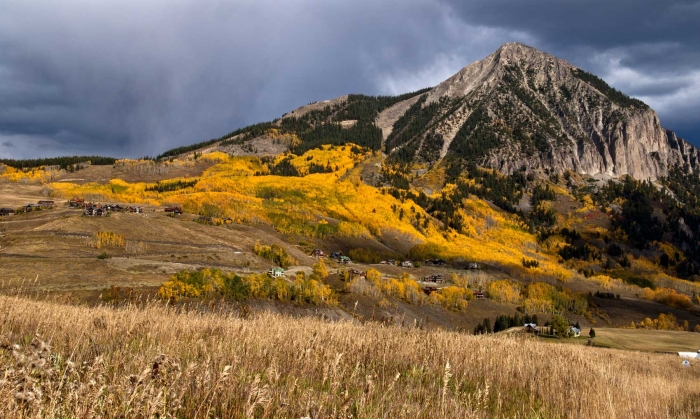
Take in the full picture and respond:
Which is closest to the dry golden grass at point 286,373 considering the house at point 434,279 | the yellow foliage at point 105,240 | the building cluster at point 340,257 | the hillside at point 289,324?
the hillside at point 289,324

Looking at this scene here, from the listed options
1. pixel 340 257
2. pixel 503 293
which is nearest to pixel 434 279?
pixel 503 293

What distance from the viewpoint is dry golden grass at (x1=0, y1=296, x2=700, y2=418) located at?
3883 millimetres

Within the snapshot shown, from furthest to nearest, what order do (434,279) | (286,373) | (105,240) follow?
(434,279) < (105,240) < (286,373)

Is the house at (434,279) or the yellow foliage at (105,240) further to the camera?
the house at (434,279)

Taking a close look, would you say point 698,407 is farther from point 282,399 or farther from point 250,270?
point 250,270

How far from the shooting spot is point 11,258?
6450 centimetres

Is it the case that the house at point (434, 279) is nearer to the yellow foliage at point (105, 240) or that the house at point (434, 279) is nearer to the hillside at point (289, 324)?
the hillside at point (289, 324)

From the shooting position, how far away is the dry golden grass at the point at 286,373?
3883 mm

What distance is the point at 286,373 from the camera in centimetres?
668

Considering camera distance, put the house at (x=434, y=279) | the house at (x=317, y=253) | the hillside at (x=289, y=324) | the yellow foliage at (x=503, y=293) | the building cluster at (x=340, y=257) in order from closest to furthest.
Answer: the hillside at (x=289, y=324) → the yellow foliage at (x=503, y=293) → the house at (x=434, y=279) → the house at (x=317, y=253) → the building cluster at (x=340, y=257)

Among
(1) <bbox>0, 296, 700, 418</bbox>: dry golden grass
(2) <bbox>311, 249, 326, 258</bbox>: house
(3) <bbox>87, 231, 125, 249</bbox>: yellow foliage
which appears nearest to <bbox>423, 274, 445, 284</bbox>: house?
(2) <bbox>311, 249, 326, 258</bbox>: house

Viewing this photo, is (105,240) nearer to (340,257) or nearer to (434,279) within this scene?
(340,257)

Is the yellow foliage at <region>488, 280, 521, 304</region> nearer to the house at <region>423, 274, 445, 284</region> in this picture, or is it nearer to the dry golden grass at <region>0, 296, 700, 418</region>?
the house at <region>423, 274, 445, 284</region>

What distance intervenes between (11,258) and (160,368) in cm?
7879
